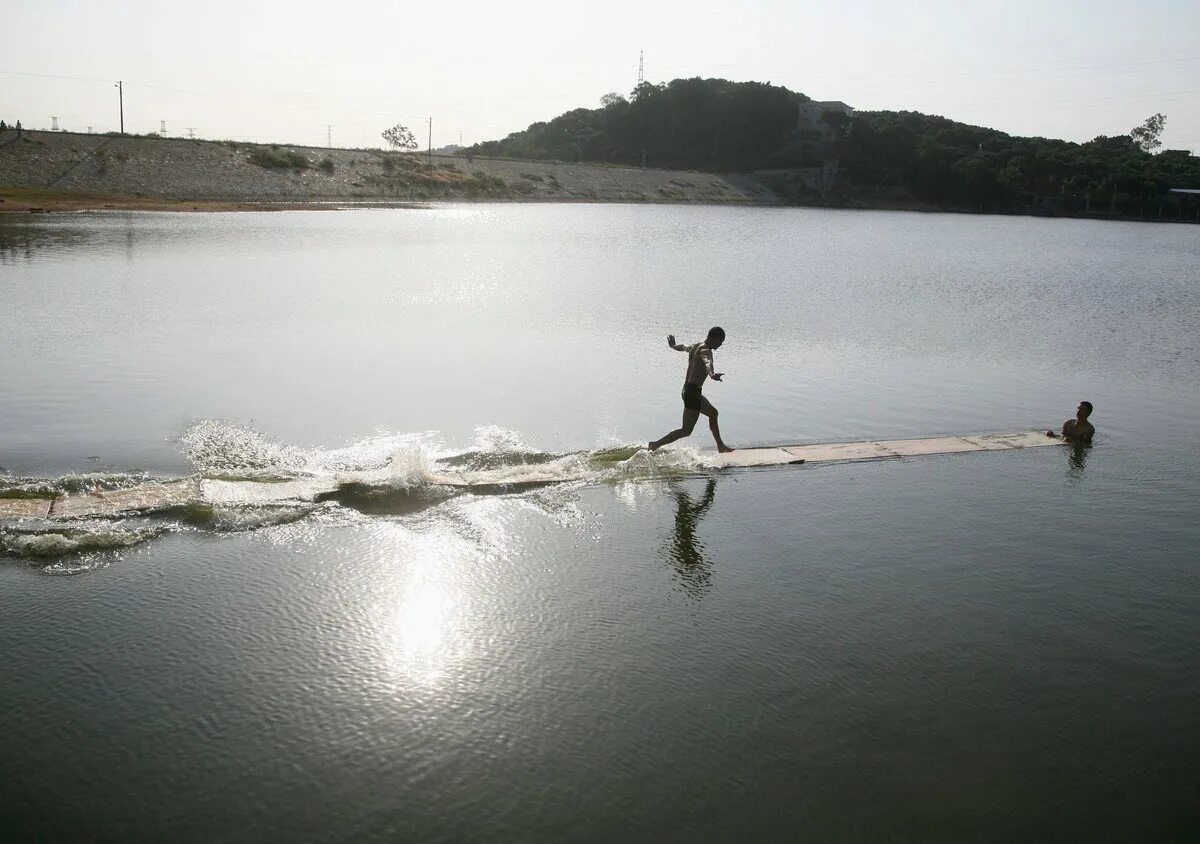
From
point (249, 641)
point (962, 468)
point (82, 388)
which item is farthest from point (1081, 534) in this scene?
point (82, 388)

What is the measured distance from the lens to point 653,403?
53.0 feet

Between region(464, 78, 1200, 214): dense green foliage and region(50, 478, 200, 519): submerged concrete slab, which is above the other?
region(464, 78, 1200, 214): dense green foliage

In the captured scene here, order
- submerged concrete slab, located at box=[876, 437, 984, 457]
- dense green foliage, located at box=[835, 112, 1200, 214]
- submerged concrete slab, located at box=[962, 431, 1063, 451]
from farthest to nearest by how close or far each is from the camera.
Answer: dense green foliage, located at box=[835, 112, 1200, 214] → submerged concrete slab, located at box=[962, 431, 1063, 451] → submerged concrete slab, located at box=[876, 437, 984, 457]

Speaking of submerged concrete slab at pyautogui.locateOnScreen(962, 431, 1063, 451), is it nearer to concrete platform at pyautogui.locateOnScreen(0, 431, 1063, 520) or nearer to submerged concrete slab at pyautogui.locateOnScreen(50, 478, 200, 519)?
concrete platform at pyautogui.locateOnScreen(0, 431, 1063, 520)

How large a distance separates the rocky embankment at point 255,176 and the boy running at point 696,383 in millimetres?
51909

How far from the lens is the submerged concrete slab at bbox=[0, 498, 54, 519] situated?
31.3 feet

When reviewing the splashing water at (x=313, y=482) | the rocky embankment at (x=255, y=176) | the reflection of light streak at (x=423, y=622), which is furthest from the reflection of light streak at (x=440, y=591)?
the rocky embankment at (x=255, y=176)

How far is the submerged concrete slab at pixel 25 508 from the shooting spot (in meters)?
9.55

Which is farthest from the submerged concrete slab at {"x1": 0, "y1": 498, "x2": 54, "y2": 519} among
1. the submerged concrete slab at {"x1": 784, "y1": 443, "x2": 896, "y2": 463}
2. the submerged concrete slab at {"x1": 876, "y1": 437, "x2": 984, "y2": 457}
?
the submerged concrete slab at {"x1": 876, "y1": 437, "x2": 984, "y2": 457}

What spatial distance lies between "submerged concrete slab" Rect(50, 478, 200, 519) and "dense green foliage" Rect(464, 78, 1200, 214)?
444ft

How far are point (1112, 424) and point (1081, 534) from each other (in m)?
6.90

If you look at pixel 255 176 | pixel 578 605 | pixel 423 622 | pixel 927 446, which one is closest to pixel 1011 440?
pixel 927 446

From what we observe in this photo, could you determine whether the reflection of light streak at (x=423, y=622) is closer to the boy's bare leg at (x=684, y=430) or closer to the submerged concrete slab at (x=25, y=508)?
the submerged concrete slab at (x=25, y=508)

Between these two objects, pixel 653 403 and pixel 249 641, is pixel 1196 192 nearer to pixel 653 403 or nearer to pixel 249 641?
pixel 653 403
